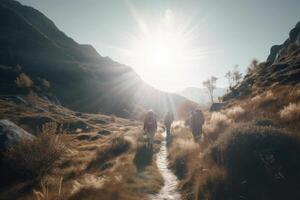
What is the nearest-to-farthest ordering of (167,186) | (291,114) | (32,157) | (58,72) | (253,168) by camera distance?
(253,168), (167,186), (32,157), (291,114), (58,72)

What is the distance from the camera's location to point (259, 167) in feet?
18.2

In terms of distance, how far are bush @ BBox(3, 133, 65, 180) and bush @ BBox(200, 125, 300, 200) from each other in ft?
24.4

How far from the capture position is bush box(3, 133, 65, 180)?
862 centimetres

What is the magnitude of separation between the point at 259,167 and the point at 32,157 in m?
9.39

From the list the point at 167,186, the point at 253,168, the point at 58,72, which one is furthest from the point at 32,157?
the point at 58,72

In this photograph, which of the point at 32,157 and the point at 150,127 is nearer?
the point at 32,157

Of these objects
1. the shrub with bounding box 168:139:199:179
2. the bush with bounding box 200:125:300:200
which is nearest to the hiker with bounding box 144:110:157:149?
the shrub with bounding box 168:139:199:179

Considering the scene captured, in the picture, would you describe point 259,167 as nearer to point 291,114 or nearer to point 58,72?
point 291,114

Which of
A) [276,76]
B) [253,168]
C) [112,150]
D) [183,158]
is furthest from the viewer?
[276,76]

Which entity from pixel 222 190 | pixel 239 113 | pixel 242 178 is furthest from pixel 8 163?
pixel 239 113

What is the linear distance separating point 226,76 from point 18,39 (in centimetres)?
15323

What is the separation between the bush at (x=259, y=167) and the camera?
16.5 ft

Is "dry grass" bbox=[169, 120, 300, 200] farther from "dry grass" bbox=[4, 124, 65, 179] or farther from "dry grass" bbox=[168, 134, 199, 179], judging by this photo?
"dry grass" bbox=[4, 124, 65, 179]

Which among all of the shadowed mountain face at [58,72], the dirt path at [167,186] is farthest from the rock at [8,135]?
the shadowed mountain face at [58,72]
